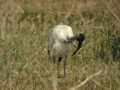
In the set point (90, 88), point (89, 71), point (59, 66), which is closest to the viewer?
point (90, 88)

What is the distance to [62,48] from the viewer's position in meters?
4.11

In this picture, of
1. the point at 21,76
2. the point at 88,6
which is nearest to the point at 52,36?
the point at 21,76

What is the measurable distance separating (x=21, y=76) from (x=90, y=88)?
0.78 metres

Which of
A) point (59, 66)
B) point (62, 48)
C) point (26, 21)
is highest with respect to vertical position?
point (26, 21)

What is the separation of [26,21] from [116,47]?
3224mm

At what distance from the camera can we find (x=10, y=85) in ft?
9.85

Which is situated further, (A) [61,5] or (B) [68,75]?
(A) [61,5]

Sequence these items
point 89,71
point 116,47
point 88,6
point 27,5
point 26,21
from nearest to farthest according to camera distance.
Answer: point 89,71, point 116,47, point 26,21, point 88,6, point 27,5

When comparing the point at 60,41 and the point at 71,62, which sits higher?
the point at 60,41

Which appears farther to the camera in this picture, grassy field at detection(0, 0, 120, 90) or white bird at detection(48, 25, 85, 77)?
white bird at detection(48, 25, 85, 77)

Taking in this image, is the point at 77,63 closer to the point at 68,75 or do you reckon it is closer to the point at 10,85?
the point at 68,75

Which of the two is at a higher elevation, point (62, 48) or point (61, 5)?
point (61, 5)

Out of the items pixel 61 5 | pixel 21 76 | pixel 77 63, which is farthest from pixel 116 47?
pixel 61 5

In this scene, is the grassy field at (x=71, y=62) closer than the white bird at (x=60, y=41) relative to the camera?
Yes
